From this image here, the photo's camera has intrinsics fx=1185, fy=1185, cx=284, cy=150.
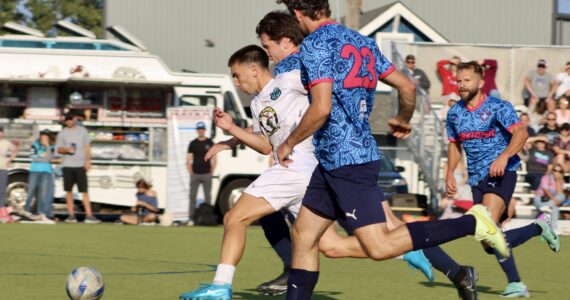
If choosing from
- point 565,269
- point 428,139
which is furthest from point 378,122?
point 565,269

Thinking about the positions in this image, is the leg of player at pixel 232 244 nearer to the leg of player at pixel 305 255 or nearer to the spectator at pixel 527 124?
the leg of player at pixel 305 255

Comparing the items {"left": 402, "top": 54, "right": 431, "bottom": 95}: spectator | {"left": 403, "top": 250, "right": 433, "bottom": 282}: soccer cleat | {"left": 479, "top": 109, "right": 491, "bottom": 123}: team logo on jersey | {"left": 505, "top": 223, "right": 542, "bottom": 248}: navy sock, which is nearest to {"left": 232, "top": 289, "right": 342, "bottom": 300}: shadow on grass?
{"left": 403, "top": 250, "right": 433, "bottom": 282}: soccer cleat

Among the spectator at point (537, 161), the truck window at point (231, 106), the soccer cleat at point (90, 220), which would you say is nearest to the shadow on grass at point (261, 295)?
the soccer cleat at point (90, 220)

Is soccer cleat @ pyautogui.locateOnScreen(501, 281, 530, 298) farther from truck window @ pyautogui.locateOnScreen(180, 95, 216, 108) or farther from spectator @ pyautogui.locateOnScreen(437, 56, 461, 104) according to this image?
spectator @ pyautogui.locateOnScreen(437, 56, 461, 104)

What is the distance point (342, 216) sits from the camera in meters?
6.75

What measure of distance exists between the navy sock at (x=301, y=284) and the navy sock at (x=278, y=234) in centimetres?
212

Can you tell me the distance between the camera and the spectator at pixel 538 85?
23766mm

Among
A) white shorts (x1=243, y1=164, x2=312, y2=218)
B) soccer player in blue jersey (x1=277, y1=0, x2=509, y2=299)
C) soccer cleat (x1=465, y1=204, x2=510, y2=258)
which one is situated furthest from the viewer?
white shorts (x1=243, y1=164, x2=312, y2=218)

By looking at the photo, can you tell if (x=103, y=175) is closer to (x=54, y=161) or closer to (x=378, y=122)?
(x=54, y=161)

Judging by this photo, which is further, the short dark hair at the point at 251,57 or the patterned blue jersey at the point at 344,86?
the short dark hair at the point at 251,57

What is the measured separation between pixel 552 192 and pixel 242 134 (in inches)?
529

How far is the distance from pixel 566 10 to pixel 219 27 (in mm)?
11828

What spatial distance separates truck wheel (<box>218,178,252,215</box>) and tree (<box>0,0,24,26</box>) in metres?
35.5

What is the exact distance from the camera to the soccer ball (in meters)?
7.71
